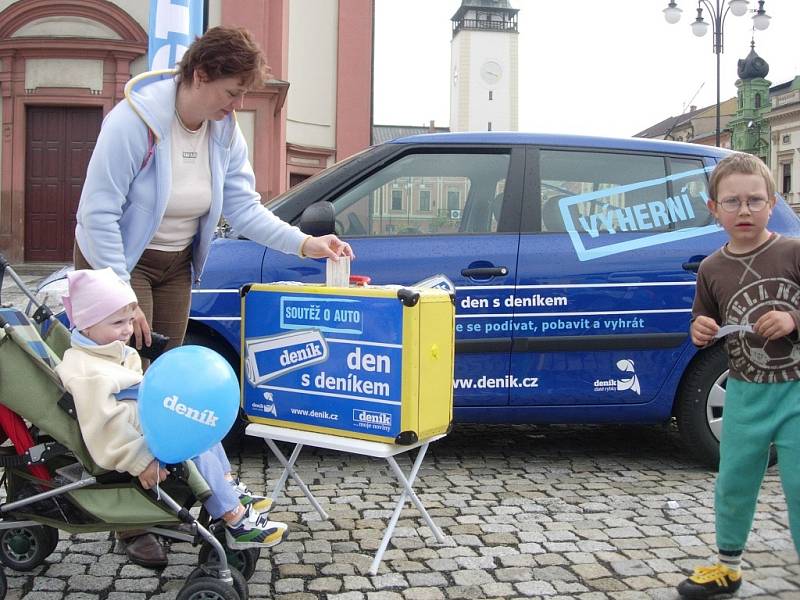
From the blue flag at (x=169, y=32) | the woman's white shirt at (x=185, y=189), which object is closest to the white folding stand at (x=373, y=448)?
the woman's white shirt at (x=185, y=189)

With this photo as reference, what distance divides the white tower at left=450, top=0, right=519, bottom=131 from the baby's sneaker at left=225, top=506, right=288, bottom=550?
103m

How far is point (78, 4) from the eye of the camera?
56.8 feet

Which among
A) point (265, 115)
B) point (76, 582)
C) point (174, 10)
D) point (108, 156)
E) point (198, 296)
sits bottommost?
point (76, 582)

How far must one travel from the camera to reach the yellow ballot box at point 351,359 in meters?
3.19

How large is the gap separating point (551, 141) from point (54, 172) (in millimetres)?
14964

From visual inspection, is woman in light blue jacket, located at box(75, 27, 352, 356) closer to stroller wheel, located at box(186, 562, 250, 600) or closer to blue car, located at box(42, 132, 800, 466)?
stroller wheel, located at box(186, 562, 250, 600)

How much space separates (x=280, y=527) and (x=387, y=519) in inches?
39.7

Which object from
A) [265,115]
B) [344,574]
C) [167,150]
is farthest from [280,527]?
[265,115]

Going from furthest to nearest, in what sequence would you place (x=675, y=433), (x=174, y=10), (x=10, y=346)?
(x=174, y=10) → (x=675, y=433) → (x=10, y=346)

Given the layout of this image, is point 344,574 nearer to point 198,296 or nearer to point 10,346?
point 10,346

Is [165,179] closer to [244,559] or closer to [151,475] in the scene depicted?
[151,475]

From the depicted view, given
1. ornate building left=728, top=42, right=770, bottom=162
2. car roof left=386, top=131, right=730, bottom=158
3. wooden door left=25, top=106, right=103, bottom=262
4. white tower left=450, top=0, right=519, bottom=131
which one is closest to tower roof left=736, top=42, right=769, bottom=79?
ornate building left=728, top=42, right=770, bottom=162

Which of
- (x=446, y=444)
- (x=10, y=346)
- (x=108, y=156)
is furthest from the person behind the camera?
(x=446, y=444)

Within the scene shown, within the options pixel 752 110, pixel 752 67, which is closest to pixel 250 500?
pixel 752 67
